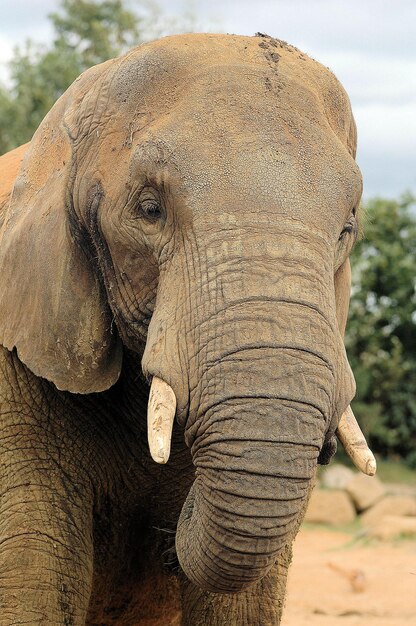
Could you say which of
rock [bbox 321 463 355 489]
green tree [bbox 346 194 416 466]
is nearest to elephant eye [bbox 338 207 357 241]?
rock [bbox 321 463 355 489]

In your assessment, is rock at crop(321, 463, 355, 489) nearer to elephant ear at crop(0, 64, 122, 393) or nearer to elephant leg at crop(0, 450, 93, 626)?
elephant leg at crop(0, 450, 93, 626)

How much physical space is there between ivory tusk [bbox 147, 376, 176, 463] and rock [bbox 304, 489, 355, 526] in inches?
414

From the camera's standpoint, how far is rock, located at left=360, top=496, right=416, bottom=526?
13.6m

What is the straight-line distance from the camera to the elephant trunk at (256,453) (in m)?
3.35

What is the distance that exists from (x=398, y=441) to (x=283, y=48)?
546 inches

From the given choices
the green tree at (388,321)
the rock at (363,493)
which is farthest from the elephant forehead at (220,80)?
the green tree at (388,321)

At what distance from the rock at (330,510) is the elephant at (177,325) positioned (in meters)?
9.07

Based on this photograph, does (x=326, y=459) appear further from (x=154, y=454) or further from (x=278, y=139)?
(x=278, y=139)

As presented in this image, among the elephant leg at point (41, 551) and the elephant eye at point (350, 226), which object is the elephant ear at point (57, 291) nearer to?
the elephant leg at point (41, 551)

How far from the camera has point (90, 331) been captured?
4.09m

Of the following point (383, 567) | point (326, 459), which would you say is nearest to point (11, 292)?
point (326, 459)

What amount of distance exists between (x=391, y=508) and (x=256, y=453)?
10.6 m

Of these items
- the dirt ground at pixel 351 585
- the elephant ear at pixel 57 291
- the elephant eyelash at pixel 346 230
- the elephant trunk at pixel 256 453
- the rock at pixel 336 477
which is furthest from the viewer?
the rock at pixel 336 477

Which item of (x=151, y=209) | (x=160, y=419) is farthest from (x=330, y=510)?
(x=160, y=419)
